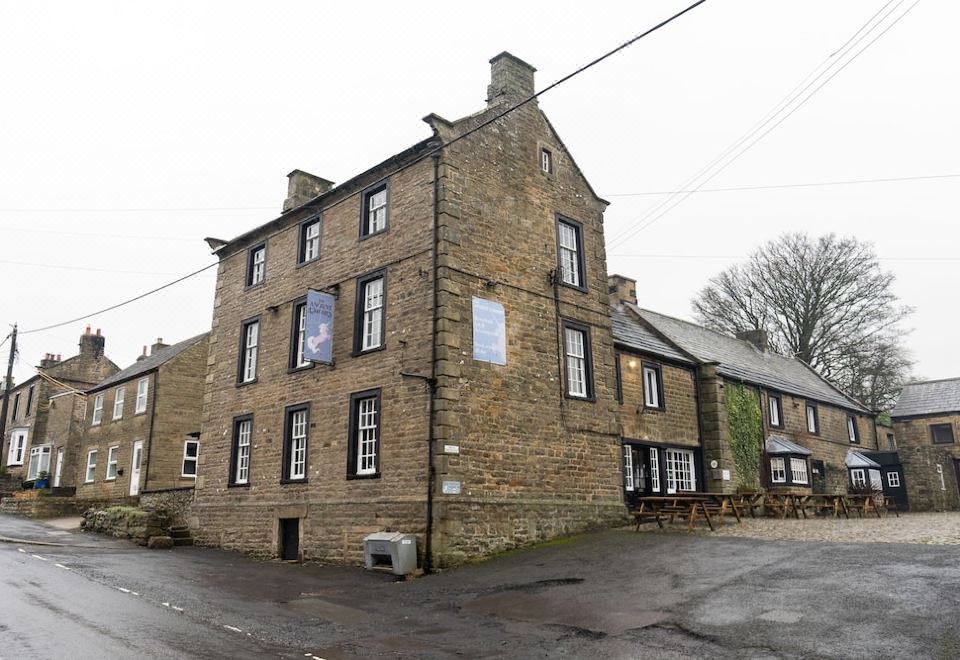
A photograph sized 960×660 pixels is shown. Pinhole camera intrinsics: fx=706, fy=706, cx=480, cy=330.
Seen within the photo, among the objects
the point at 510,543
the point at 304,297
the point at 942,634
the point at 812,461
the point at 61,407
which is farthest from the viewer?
the point at 61,407

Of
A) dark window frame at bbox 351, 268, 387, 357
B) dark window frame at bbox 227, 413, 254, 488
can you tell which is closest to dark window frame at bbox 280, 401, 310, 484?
dark window frame at bbox 227, 413, 254, 488

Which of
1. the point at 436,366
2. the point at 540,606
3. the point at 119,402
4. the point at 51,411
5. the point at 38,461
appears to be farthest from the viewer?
the point at 51,411

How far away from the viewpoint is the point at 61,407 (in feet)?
138

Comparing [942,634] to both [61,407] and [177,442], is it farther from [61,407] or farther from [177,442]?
[61,407]

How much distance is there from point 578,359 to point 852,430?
23573 mm

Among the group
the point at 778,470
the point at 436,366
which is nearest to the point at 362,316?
the point at 436,366

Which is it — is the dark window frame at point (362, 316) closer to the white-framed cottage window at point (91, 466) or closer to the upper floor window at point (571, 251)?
the upper floor window at point (571, 251)

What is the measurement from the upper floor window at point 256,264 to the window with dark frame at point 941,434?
36955 mm

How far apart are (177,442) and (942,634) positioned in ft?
98.3

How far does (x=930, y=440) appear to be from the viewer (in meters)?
39.2

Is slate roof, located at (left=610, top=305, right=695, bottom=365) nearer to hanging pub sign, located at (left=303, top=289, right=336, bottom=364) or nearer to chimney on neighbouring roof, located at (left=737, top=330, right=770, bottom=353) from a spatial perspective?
hanging pub sign, located at (left=303, top=289, right=336, bottom=364)

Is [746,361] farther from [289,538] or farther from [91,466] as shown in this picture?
[91,466]

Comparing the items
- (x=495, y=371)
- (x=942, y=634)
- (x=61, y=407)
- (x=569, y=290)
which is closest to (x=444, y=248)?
(x=495, y=371)

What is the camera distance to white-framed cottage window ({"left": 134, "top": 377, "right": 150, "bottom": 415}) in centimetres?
3189
